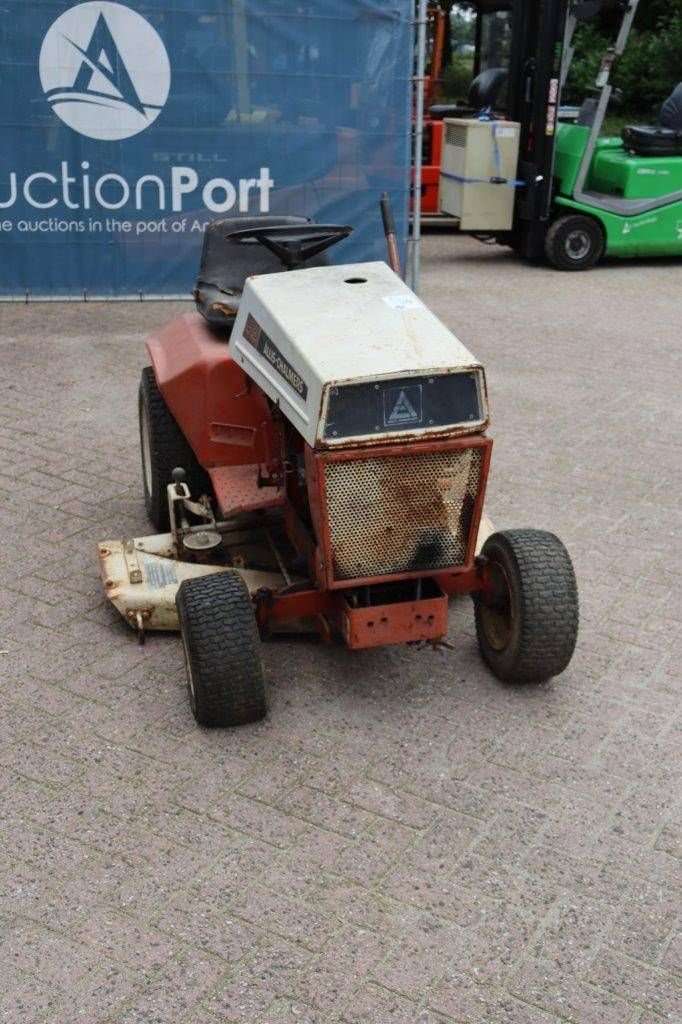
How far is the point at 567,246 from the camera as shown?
1108 cm

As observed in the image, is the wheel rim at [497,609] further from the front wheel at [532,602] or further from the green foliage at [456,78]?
the green foliage at [456,78]

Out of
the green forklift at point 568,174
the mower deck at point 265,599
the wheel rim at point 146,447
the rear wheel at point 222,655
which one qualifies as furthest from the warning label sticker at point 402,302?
the green forklift at point 568,174

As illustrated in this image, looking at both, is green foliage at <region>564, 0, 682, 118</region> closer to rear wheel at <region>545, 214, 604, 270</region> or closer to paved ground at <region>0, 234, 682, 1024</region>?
rear wheel at <region>545, 214, 604, 270</region>

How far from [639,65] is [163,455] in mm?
23573

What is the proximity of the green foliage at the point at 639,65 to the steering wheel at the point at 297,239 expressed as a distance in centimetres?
2170

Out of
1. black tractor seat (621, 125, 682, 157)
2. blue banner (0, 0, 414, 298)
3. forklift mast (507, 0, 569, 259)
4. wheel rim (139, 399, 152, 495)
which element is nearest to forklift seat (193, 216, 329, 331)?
wheel rim (139, 399, 152, 495)

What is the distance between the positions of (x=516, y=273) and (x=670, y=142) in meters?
1.88

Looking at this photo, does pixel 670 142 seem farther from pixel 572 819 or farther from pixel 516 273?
pixel 572 819

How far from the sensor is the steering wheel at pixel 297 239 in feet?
15.1

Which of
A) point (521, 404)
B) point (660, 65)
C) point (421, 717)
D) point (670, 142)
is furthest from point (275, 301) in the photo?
point (660, 65)

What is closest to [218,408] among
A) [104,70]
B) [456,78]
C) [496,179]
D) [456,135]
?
[104,70]

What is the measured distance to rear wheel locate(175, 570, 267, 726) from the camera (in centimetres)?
364

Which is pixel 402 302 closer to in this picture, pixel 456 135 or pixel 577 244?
pixel 577 244

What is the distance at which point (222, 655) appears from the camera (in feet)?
11.9
